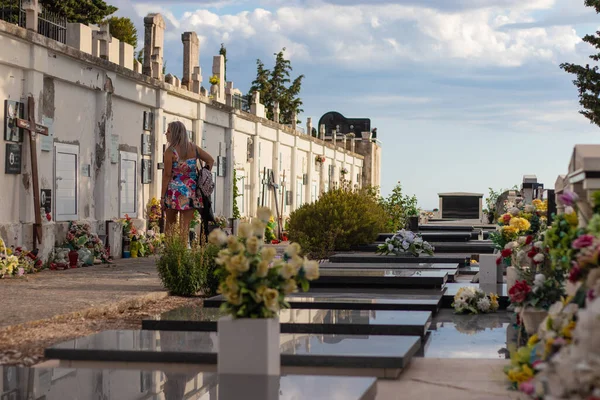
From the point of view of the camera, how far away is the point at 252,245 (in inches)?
221

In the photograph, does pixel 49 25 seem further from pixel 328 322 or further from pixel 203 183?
pixel 328 322

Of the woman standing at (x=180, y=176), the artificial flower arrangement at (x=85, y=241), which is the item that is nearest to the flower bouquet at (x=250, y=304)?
the woman standing at (x=180, y=176)

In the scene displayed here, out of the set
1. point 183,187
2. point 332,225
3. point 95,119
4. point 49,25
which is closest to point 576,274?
point 183,187

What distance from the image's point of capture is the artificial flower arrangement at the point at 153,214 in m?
20.1

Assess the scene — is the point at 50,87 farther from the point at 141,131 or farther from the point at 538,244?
the point at 538,244

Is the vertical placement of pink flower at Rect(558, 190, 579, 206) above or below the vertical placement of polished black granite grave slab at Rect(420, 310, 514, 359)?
above

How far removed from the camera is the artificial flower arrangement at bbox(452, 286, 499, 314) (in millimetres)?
9719

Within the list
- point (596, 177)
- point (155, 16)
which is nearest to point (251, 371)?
point (596, 177)

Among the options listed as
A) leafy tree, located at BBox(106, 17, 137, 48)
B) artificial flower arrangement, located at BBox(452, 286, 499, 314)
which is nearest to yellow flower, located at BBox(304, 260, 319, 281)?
artificial flower arrangement, located at BBox(452, 286, 499, 314)

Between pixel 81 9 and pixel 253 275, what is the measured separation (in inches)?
1440

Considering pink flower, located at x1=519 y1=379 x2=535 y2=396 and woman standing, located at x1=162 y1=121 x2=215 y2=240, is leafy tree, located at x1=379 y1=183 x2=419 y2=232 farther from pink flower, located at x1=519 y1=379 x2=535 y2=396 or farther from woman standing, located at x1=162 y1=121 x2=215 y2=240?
Answer: pink flower, located at x1=519 y1=379 x2=535 y2=396

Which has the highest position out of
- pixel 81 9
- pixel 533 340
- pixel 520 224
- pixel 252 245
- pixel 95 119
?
pixel 81 9

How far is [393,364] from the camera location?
6.16 meters

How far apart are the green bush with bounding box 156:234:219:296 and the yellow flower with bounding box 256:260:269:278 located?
5.24 metres
